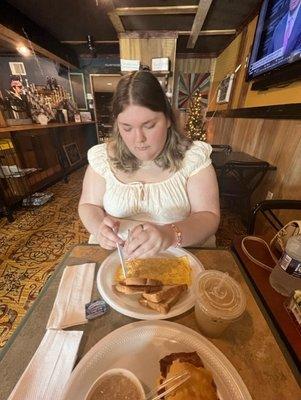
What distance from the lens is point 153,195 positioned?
98 centimetres

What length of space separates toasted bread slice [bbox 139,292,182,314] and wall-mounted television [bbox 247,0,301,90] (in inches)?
73.5

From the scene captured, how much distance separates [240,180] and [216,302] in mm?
1961

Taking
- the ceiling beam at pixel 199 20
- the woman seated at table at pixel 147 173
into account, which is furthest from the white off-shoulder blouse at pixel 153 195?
the ceiling beam at pixel 199 20

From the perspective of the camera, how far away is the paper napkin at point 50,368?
0.38 metres

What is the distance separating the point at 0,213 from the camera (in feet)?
8.35

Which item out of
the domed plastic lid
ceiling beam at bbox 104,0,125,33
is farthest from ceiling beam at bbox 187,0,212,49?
the domed plastic lid

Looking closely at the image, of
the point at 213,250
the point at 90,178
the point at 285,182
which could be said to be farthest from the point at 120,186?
the point at 285,182

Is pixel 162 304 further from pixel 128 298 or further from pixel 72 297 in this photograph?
pixel 72 297

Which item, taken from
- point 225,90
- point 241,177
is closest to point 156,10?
point 225,90

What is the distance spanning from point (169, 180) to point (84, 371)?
0.77 metres

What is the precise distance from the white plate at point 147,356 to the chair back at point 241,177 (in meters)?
1.81

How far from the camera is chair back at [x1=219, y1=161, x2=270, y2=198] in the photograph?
1977 mm

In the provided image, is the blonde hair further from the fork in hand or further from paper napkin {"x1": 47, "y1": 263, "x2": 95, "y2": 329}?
the fork in hand

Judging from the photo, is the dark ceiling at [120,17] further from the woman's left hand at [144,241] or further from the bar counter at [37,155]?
the woman's left hand at [144,241]
